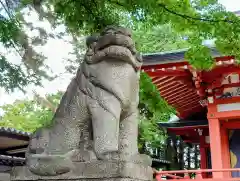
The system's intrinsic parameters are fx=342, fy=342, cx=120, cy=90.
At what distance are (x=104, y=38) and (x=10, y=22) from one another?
1.97 m

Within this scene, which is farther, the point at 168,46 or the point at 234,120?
the point at 168,46

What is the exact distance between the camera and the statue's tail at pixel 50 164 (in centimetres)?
277

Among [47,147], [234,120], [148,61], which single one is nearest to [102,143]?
[47,147]

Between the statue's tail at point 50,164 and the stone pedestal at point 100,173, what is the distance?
0.04 m

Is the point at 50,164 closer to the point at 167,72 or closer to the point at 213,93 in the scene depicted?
the point at 167,72

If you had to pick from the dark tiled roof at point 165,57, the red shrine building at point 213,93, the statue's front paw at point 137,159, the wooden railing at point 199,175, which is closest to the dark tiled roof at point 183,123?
the red shrine building at point 213,93

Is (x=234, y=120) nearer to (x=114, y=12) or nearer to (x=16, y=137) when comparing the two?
(x=114, y=12)

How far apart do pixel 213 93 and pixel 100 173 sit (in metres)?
5.85

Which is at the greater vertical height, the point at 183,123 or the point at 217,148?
the point at 183,123

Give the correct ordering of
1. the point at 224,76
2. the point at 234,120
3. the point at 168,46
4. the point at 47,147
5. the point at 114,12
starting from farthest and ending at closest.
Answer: the point at 168,46
the point at 234,120
the point at 224,76
the point at 114,12
the point at 47,147

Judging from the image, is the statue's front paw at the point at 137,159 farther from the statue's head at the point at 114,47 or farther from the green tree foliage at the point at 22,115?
the green tree foliage at the point at 22,115

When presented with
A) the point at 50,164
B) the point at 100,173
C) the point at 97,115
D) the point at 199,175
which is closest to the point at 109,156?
the point at 100,173

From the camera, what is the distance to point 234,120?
8578 millimetres

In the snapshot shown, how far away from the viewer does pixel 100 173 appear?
2.65m
